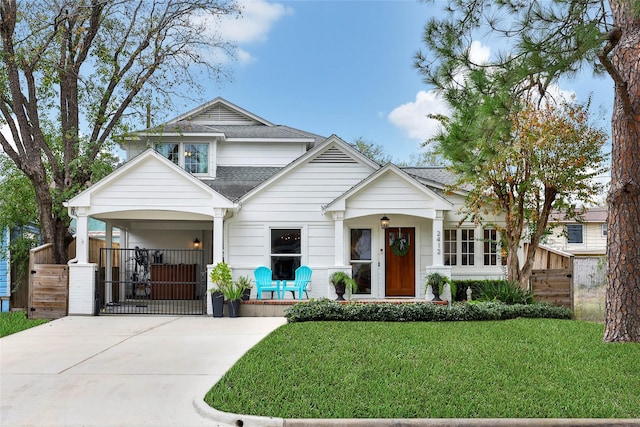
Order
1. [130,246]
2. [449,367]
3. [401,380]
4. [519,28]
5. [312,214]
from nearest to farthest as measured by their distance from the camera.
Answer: [401,380]
[449,367]
[519,28]
[312,214]
[130,246]

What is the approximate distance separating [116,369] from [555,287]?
383 inches

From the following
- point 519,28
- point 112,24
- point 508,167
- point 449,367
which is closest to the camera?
point 449,367

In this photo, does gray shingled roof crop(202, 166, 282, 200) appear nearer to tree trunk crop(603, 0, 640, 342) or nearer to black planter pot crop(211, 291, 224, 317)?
black planter pot crop(211, 291, 224, 317)

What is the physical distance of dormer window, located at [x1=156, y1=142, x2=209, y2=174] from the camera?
616 inches

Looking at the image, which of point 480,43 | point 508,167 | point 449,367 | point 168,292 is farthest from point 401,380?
point 168,292

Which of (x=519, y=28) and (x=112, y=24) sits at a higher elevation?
(x=112, y=24)

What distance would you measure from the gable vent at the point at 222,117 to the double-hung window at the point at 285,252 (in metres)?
6.34

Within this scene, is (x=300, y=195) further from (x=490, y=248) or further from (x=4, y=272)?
(x=4, y=272)

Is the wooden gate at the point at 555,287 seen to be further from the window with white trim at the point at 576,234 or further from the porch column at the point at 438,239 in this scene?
the window with white trim at the point at 576,234

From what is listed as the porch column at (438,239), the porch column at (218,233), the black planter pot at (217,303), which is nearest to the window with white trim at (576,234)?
the porch column at (438,239)

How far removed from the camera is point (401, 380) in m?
5.69

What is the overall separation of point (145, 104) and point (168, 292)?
5.57m

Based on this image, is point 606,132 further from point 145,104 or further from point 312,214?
point 145,104

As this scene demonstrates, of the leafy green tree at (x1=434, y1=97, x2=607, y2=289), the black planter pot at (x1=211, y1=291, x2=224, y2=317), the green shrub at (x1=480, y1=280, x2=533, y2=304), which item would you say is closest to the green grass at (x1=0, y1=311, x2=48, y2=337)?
the black planter pot at (x1=211, y1=291, x2=224, y2=317)
